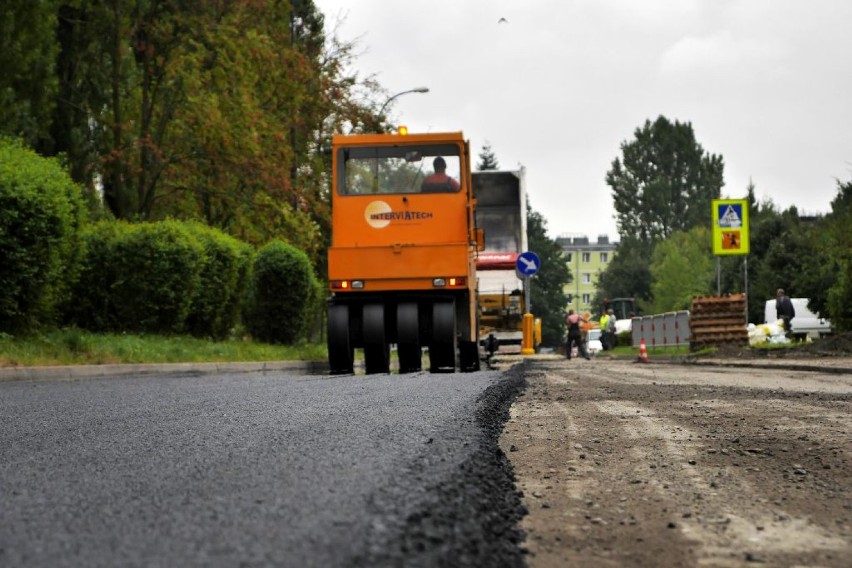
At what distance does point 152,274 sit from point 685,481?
54.1 feet

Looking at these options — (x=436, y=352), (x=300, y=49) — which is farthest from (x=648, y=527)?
(x=300, y=49)

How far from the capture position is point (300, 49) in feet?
97.0

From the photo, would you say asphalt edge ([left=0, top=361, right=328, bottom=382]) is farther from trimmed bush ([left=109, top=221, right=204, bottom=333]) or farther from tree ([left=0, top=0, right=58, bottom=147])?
tree ([left=0, top=0, right=58, bottom=147])

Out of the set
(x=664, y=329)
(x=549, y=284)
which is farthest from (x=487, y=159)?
(x=664, y=329)

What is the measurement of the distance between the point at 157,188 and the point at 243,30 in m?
4.25

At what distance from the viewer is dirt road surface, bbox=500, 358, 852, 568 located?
3.79 metres

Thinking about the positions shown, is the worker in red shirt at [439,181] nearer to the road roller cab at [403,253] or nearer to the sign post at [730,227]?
the road roller cab at [403,253]

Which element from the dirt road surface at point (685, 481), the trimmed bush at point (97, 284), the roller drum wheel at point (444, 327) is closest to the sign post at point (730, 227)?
the roller drum wheel at point (444, 327)

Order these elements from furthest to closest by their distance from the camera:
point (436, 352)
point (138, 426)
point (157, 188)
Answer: point (157, 188), point (436, 352), point (138, 426)

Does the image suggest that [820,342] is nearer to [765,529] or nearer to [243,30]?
[243,30]

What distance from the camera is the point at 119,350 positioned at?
17.0 m

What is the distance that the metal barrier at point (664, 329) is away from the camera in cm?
3381

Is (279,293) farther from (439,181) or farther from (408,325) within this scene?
(408,325)

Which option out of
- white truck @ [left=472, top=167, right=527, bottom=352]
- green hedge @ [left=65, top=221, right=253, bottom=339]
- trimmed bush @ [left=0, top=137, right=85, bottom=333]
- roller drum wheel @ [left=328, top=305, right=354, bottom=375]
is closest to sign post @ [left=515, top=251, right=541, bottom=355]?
white truck @ [left=472, top=167, right=527, bottom=352]
